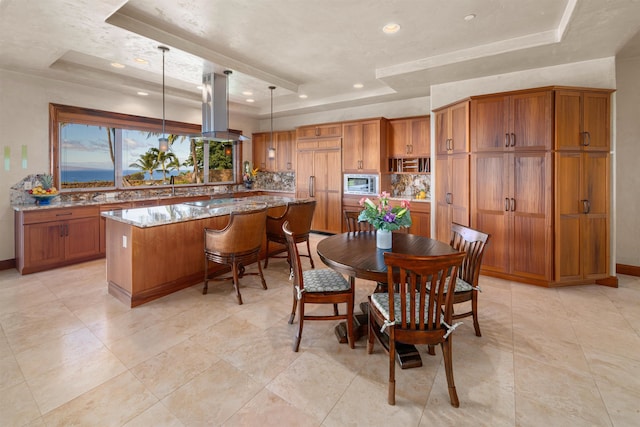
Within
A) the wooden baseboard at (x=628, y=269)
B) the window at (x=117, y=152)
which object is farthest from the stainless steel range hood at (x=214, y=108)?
the wooden baseboard at (x=628, y=269)

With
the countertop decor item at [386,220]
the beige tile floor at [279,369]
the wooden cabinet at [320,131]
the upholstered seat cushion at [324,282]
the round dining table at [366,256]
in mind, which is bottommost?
the beige tile floor at [279,369]

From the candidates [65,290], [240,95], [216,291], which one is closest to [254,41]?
[240,95]

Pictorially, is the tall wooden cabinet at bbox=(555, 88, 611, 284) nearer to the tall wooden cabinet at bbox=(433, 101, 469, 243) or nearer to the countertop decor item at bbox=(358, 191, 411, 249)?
the tall wooden cabinet at bbox=(433, 101, 469, 243)

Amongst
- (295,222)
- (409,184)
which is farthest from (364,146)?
(295,222)

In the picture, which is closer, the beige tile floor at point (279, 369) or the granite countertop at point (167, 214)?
the beige tile floor at point (279, 369)

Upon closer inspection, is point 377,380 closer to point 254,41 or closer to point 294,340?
point 294,340

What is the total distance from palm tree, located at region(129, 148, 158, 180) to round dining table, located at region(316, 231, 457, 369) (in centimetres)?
500

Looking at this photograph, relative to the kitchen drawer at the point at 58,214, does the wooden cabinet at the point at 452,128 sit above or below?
above

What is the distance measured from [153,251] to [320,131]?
4.54 metres

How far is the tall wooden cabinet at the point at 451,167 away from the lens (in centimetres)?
423

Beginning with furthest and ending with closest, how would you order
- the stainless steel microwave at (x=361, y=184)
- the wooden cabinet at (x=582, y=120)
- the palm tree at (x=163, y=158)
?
the palm tree at (x=163, y=158) < the stainless steel microwave at (x=361, y=184) < the wooden cabinet at (x=582, y=120)

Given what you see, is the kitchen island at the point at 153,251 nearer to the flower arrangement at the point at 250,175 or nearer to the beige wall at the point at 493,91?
the beige wall at the point at 493,91

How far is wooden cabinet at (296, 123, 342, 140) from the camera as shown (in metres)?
6.65

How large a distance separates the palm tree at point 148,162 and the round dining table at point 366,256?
5.00 meters
